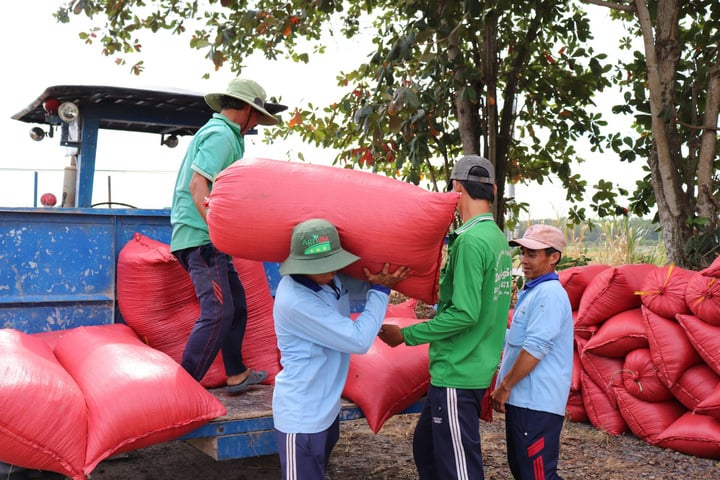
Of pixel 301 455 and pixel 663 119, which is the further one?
pixel 663 119

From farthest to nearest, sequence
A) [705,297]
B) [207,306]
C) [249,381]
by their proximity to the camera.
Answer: [705,297] < [249,381] < [207,306]

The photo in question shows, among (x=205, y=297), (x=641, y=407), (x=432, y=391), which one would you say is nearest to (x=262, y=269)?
(x=205, y=297)

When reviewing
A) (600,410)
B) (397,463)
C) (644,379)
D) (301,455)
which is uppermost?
(301,455)

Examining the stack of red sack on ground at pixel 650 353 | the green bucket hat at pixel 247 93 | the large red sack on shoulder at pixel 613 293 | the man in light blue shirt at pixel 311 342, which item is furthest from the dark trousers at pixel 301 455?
the large red sack on shoulder at pixel 613 293

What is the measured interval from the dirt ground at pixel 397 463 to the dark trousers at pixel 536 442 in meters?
1.31

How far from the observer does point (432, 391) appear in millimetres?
2859

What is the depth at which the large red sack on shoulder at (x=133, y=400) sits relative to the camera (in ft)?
8.92

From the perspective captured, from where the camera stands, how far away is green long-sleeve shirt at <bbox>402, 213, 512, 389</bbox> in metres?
2.70

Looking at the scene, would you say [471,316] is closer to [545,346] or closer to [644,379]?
[545,346]

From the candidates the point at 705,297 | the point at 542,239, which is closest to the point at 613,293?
the point at 705,297

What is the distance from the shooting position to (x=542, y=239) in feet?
10.4

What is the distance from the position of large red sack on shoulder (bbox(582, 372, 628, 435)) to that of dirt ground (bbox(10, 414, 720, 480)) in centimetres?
8

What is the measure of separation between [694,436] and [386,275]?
2695mm

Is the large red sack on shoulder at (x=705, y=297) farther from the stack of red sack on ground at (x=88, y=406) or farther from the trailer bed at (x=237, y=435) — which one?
the stack of red sack on ground at (x=88, y=406)
